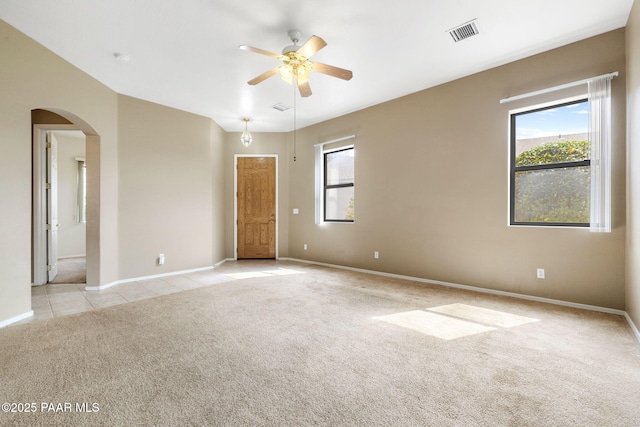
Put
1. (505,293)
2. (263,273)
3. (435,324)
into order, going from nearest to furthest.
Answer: (435,324) → (505,293) → (263,273)

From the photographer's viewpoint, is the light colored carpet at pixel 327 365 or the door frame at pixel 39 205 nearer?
the light colored carpet at pixel 327 365

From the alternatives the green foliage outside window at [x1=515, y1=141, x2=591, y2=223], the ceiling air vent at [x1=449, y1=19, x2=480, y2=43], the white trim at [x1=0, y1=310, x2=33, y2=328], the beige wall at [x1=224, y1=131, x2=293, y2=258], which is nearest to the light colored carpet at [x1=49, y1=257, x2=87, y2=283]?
the white trim at [x1=0, y1=310, x2=33, y2=328]

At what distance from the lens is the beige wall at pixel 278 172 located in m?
6.74

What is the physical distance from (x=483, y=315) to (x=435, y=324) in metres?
0.64

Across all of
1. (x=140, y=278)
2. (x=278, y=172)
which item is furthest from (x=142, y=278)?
(x=278, y=172)

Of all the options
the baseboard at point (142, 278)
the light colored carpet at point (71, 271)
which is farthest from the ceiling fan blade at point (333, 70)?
the light colored carpet at point (71, 271)

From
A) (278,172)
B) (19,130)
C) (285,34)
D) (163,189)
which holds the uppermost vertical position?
(285,34)

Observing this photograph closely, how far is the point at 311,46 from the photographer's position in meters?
2.72

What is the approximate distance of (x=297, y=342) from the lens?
8.00 feet

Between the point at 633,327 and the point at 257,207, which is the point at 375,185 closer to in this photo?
the point at 257,207

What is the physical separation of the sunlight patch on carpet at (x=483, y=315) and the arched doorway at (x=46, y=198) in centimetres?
461

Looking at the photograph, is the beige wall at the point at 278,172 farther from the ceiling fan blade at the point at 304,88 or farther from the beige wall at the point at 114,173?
the ceiling fan blade at the point at 304,88

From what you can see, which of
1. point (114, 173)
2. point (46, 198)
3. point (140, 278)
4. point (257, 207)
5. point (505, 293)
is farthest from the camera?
point (257, 207)

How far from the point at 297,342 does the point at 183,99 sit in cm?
431
